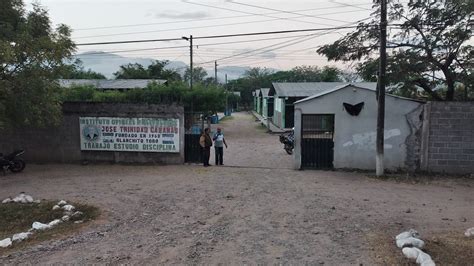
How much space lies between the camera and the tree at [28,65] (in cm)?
1136

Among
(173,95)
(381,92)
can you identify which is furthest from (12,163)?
(173,95)

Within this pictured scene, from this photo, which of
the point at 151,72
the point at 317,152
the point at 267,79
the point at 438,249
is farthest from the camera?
the point at 267,79

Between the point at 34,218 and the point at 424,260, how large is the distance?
24.6 ft

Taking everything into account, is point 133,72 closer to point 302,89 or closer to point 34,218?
point 302,89

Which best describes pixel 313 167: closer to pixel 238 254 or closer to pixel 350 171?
pixel 350 171

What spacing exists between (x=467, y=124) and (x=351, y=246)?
29.6 feet

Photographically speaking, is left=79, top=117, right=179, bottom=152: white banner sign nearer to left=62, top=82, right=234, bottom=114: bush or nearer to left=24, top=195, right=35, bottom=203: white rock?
left=24, top=195, right=35, bottom=203: white rock

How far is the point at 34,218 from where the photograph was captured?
8836 mm

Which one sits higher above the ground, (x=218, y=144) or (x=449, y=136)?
(x=449, y=136)

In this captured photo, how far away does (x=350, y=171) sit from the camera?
14422 mm

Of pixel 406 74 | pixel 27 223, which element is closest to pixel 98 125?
pixel 27 223

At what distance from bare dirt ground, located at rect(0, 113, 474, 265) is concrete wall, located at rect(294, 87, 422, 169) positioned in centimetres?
82

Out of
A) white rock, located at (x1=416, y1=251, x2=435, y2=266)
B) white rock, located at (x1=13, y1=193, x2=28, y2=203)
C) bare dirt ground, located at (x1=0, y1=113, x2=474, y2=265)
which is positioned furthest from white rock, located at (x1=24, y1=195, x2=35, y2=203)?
white rock, located at (x1=416, y1=251, x2=435, y2=266)

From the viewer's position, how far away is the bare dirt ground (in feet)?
21.1
